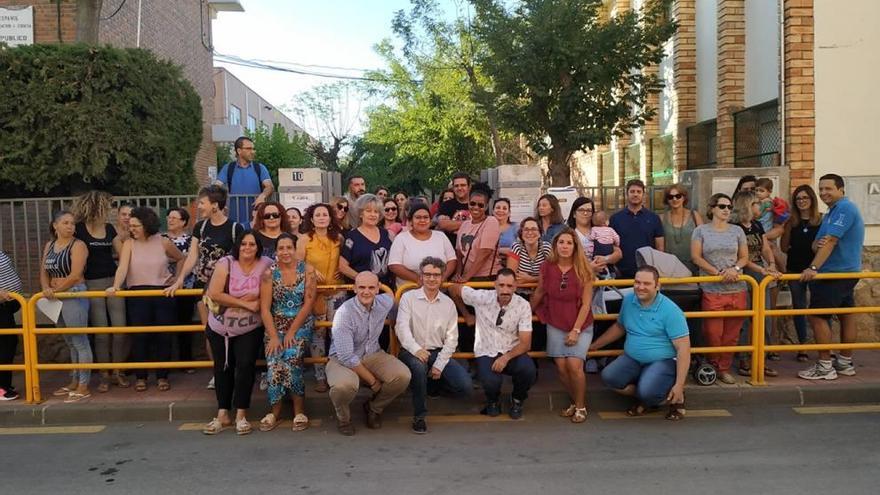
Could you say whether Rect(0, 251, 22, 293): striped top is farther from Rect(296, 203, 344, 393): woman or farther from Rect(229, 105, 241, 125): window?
Rect(229, 105, 241, 125): window

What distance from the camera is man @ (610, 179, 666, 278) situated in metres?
7.20

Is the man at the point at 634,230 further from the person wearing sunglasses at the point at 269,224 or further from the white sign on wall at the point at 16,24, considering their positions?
the white sign on wall at the point at 16,24

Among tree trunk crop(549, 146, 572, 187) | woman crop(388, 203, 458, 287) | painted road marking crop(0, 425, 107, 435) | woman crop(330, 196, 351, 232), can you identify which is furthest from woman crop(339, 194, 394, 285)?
tree trunk crop(549, 146, 572, 187)

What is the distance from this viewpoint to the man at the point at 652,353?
573 cm

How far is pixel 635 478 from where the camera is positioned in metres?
4.63

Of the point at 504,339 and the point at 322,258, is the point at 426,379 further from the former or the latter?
the point at 322,258

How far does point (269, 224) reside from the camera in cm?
638

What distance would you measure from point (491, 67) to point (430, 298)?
24.0 feet

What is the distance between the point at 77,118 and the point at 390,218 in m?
4.57

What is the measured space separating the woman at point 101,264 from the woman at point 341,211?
7.26 ft

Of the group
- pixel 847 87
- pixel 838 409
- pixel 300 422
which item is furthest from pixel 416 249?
pixel 847 87

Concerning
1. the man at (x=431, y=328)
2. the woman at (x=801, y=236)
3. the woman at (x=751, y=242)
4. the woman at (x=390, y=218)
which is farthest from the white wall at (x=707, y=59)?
the man at (x=431, y=328)

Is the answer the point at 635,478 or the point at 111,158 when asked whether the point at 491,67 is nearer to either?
the point at 111,158

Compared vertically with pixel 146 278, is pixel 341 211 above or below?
above
